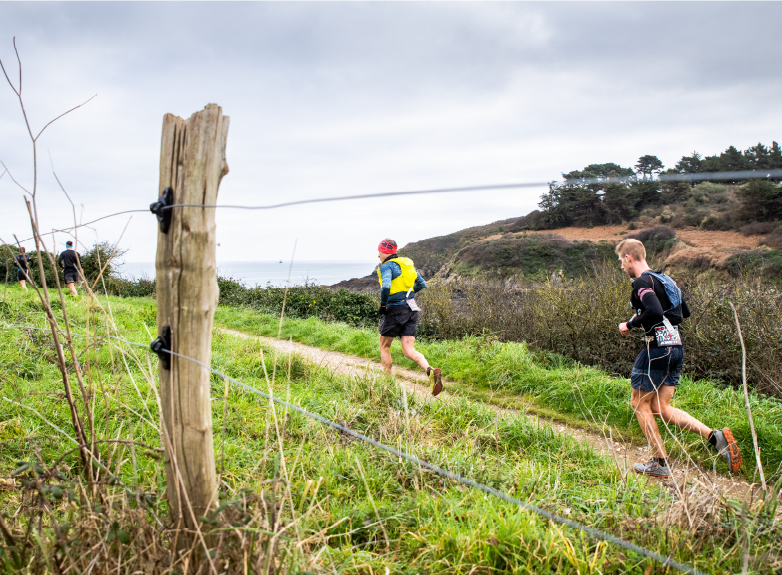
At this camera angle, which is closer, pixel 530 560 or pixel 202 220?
pixel 202 220

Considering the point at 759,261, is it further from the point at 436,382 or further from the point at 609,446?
the point at 609,446

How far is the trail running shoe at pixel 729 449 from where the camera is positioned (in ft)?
12.2

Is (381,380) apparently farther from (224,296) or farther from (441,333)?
(224,296)

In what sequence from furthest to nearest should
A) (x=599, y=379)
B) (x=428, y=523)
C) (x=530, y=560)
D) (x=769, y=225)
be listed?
(x=769, y=225)
(x=599, y=379)
(x=428, y=523)
(x=530, y=560)

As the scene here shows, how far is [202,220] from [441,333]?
30.8ft

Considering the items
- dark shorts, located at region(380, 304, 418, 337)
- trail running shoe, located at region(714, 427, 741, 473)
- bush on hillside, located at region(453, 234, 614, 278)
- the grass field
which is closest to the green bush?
dark shorts, located at region(380, 304, 418, 337)

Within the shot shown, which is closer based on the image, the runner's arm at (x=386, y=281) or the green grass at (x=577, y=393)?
the green grass at (x=577, y=393)

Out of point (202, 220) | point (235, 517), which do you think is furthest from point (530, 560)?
point (202, 220)

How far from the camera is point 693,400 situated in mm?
5195

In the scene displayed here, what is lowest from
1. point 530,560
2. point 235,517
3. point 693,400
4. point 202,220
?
point 693,400

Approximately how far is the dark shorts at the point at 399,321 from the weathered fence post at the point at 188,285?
4.20m

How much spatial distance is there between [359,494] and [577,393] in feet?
12.0

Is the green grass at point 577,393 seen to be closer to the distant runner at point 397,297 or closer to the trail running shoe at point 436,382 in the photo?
the trail running shoe at point 436,382

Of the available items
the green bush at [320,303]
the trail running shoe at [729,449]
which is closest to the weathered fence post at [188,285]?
the trail running shoe at [729,449]
